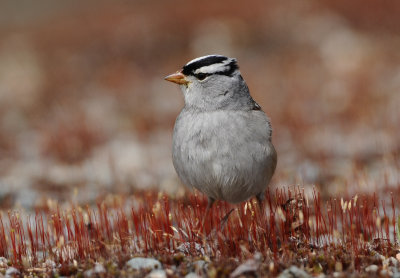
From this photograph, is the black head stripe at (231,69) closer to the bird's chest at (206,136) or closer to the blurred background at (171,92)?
the bird's chest at (206,136)

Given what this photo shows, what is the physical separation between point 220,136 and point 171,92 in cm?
1026

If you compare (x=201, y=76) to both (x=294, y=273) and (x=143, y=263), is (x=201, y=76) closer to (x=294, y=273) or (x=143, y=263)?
(x=143, y=263)

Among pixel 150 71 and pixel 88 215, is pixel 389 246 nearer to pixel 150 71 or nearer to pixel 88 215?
pixel 88 215

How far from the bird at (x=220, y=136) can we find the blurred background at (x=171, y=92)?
1.38 m

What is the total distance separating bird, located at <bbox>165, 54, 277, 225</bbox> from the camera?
211 inches

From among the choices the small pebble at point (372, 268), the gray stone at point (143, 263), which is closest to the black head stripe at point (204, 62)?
the gray stone at point (143, 263)

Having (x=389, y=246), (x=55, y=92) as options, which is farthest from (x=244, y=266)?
(x=55, y=92)

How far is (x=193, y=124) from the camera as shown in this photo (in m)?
5.53

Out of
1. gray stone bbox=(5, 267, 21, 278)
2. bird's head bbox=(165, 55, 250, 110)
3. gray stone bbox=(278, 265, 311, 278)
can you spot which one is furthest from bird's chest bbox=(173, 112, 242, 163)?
gray stone bbox=(5, 267, 21, 278)

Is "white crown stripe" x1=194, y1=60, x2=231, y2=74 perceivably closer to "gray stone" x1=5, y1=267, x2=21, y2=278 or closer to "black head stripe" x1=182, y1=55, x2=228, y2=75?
"black head stripe" x1=182, y1=55, x2=228, y2=75

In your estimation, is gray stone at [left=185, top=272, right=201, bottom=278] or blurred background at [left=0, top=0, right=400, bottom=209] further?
blurred background at [left=0, top=0, right=400, bottom=209]

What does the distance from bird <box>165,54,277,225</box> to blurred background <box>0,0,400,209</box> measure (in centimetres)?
138

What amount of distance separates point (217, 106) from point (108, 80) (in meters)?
10.6

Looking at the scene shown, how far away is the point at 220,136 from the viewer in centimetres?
539
